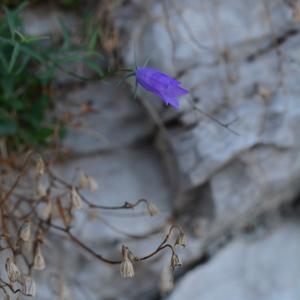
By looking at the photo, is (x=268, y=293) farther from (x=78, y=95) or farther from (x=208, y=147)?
Result: (x=78, y=95)

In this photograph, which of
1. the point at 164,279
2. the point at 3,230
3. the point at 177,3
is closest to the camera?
the point at 3,230

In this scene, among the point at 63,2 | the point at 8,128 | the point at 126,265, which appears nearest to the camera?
the point at 126,265

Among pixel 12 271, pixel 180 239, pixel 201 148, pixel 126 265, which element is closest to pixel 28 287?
pixel 12 271

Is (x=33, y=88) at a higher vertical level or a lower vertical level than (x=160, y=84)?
lower

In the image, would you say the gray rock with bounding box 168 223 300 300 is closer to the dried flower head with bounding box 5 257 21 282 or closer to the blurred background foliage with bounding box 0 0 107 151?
the blurred background foliage with bounding box 0 0 107 151

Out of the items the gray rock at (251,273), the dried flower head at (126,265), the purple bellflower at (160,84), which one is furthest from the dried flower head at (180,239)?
the gray rock at (251,273)

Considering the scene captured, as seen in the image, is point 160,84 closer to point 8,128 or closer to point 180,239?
point 180,239

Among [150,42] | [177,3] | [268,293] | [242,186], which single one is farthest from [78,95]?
[268,293]
